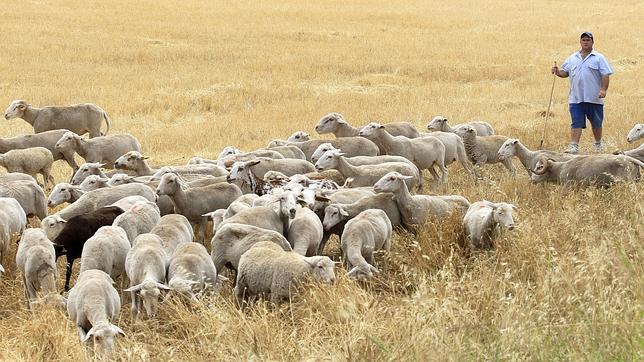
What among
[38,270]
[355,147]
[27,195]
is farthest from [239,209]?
[355,147]

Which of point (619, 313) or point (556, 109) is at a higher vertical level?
point (619, 313)

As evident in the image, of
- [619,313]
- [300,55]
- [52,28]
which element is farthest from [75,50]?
[619,313]

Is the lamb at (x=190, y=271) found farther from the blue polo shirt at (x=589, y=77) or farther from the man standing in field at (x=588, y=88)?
the blue polo shirt at (x=589, y=77)

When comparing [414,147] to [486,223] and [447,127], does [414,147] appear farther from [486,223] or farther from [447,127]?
[486,223]

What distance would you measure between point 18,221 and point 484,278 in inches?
221

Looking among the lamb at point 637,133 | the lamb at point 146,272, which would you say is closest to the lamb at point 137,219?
the lamb at point 146,272

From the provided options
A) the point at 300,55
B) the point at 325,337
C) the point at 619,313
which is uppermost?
the point at 619,313

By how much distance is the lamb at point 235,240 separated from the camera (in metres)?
8.45

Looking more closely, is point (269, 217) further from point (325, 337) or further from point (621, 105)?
point (621, 105)

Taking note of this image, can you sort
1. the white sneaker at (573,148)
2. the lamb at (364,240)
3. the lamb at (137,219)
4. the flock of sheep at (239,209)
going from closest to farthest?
the flock of sheep at (239,209)
the lamb at (364,240)
the lamb at (137,219)
the white sneaker at (573,148)

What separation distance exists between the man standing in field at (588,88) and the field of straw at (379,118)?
0.65m

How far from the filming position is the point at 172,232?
888 centimetres

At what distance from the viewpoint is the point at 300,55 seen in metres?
34.1

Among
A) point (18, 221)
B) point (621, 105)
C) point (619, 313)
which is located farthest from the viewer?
point (621, 105)
